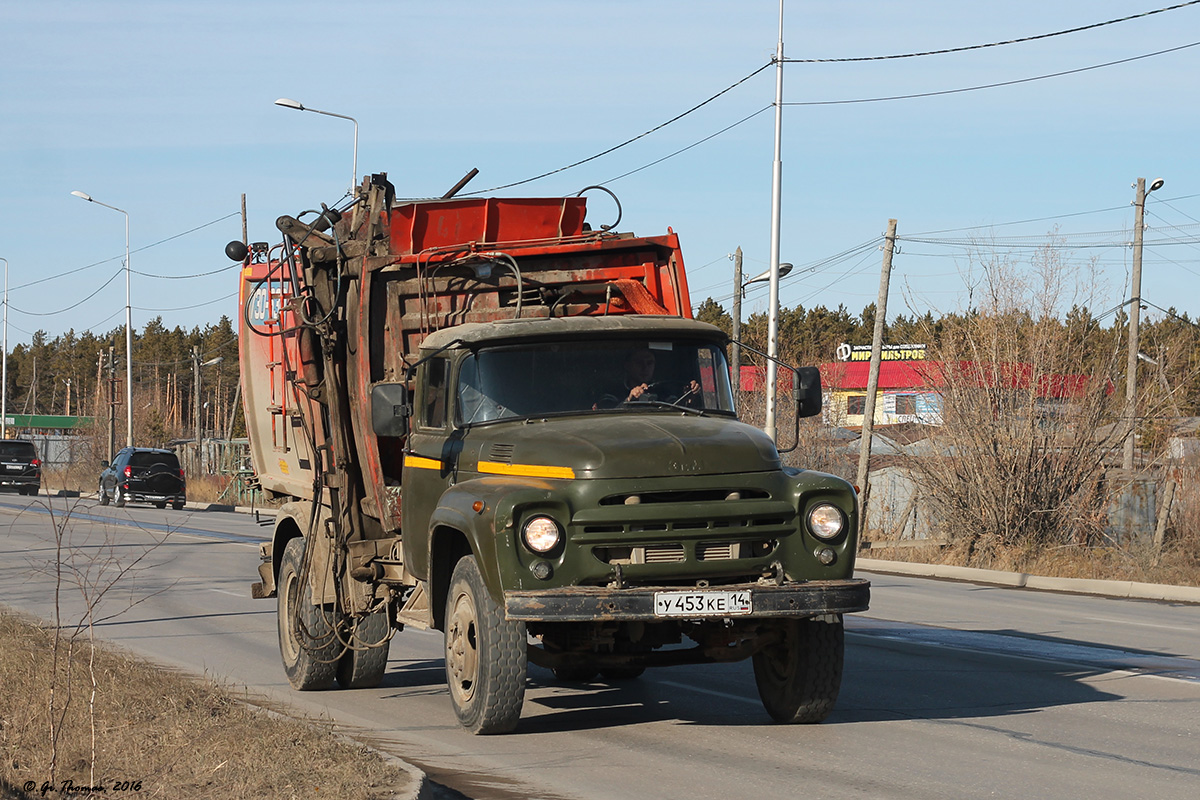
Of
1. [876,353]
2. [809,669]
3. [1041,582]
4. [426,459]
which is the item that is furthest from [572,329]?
[876,353]

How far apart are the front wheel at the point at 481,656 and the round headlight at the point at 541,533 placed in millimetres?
431

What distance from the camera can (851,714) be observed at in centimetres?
890

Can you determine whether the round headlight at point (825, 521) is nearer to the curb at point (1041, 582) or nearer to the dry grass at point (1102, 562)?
the curb at point (1041, 582)

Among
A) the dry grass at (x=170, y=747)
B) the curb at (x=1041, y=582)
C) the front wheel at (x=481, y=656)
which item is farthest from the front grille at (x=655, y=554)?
the curb at (x=1041, y=582)

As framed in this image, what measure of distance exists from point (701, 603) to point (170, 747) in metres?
2.81

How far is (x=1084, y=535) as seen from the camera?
24062 millimetres

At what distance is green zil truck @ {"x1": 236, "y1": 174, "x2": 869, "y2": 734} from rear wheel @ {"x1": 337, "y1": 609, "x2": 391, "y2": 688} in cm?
2

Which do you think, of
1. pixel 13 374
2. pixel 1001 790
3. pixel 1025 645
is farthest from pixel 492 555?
pixel 13 374

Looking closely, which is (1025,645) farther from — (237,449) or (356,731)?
(237,449)

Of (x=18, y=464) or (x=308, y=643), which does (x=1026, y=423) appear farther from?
(x=18, y=464)

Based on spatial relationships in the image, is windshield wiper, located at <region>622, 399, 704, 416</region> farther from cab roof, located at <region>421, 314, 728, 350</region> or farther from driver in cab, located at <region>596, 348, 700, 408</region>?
cab roof, located at <region>421, 314, 728, 350</region>

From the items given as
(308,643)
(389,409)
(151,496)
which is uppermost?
(389,409)

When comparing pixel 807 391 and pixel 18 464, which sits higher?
pixel 807 391

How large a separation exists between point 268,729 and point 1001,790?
3.82 meters
